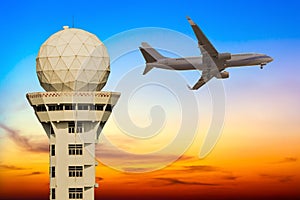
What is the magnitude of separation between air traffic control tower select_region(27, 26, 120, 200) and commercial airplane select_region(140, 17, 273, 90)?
30.8 ft

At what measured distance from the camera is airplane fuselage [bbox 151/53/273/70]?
170125 millimetres

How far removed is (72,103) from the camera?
563ft

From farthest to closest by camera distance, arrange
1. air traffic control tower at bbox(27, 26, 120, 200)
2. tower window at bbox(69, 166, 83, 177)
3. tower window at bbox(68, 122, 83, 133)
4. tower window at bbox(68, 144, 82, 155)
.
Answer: tower window at bbox(68, 122, 83, 133) → tower window at bbox(68, 144, 82, 155) → tower window at bbox(69, 166, 83, 177) → air traffic control tower at bbox(27, 26, 120, 200)

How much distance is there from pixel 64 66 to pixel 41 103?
7.59 m

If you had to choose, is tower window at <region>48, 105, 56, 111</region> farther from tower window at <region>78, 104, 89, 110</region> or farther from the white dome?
tower window at <region>78, 104, 89, 110</region>

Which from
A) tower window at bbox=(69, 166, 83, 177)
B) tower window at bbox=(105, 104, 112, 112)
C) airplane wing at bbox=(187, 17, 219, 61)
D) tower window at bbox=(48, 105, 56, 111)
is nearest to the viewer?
airplane wing at bbox=(187, 17, 219, 61)

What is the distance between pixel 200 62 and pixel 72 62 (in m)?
20.8

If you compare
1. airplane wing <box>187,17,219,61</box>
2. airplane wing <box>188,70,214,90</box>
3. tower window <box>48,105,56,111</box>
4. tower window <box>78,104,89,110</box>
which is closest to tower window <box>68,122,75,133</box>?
tower window <box>78,104,89,110</box>

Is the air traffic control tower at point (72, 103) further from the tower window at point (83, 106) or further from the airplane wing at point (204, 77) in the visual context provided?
the airplane wing at point (204, 77)

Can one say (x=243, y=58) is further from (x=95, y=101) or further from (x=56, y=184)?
(x=56, y=184)

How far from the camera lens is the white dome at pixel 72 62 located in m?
170

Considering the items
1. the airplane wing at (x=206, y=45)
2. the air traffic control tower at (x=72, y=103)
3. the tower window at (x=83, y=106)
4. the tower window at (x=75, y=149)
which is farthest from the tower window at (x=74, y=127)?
the airplane wing at (x=206, y=45)

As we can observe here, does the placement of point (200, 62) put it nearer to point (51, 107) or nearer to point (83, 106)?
point (83, 106)

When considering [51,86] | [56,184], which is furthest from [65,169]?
[51,86]
